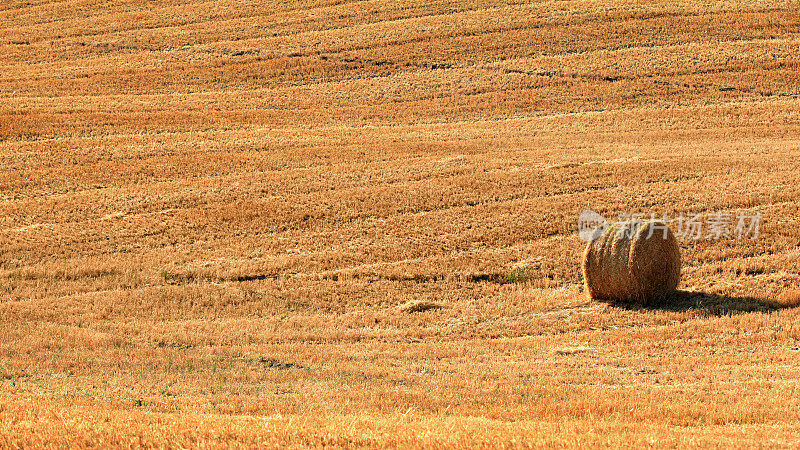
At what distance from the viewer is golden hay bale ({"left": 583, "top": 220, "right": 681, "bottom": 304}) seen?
14.9 meters

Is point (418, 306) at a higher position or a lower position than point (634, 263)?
lower

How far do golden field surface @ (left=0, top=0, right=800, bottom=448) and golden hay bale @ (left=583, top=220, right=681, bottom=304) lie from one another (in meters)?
0.36

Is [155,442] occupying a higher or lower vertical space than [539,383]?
higher

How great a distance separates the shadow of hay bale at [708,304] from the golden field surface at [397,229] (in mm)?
81

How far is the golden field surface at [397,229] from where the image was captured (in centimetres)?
911

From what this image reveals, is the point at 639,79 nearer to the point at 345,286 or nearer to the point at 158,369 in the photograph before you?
the point at 345,286

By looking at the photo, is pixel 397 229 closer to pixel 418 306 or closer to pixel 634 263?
pixel 418 306

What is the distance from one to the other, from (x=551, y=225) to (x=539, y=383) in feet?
32.0

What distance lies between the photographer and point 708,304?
582 inches

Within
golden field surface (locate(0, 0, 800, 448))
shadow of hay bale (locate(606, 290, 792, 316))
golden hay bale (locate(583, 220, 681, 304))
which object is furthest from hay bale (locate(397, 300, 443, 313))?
shadow of hay bale (locate(606, 290, 792, 316))

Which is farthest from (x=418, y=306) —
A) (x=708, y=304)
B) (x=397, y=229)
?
(x=708, y=304)

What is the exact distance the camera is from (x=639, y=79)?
123ft

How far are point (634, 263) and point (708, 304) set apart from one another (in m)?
1.46

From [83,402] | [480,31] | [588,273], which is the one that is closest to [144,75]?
[480,31]
